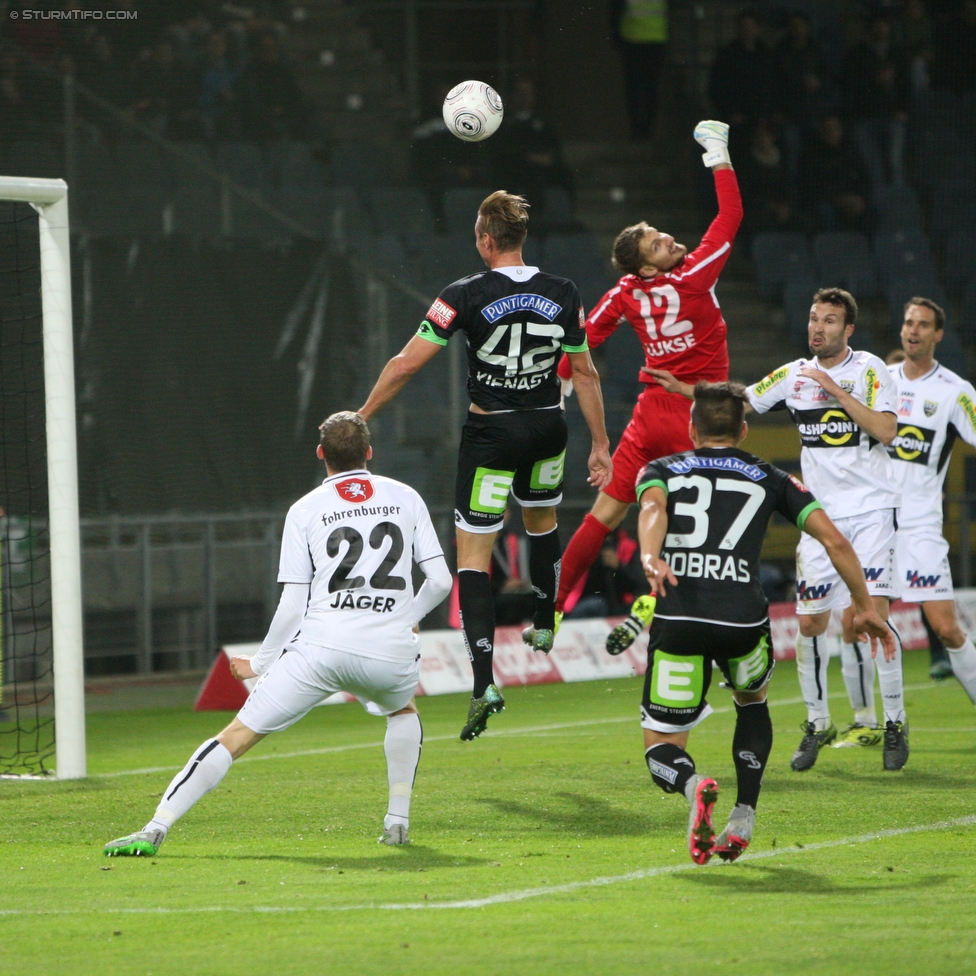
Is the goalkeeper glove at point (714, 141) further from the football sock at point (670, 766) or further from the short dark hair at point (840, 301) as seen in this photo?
the football sock at point (670, 766)

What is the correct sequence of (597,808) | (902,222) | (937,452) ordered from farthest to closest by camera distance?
1. (902,222)
2. (937,452)
3. (597,808)

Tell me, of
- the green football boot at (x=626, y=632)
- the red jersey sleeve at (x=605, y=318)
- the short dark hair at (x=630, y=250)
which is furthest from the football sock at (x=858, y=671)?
the short dark hair at (x=630, y=250)

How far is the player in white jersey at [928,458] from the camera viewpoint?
947 cm

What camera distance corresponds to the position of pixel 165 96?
16094mm

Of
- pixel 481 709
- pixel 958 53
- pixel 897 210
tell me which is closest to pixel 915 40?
pixel 958 53

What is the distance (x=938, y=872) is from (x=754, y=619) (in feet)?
3.79

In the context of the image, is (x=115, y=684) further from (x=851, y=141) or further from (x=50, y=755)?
(x=851, y=141)

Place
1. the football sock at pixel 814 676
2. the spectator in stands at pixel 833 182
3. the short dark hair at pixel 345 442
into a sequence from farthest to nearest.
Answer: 1. the spectator in stands at pixel 833 182
2. the football sock at pixel 814 676
3. the short dark hair at pixel 345 442

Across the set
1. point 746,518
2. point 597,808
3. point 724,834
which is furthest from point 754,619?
point 597,808

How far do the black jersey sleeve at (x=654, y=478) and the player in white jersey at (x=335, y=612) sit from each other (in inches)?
38.4

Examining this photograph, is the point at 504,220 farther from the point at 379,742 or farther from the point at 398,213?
the point at 398,213

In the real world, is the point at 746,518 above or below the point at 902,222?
below

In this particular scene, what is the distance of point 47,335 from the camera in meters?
9.15

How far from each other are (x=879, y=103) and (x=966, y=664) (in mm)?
12731
